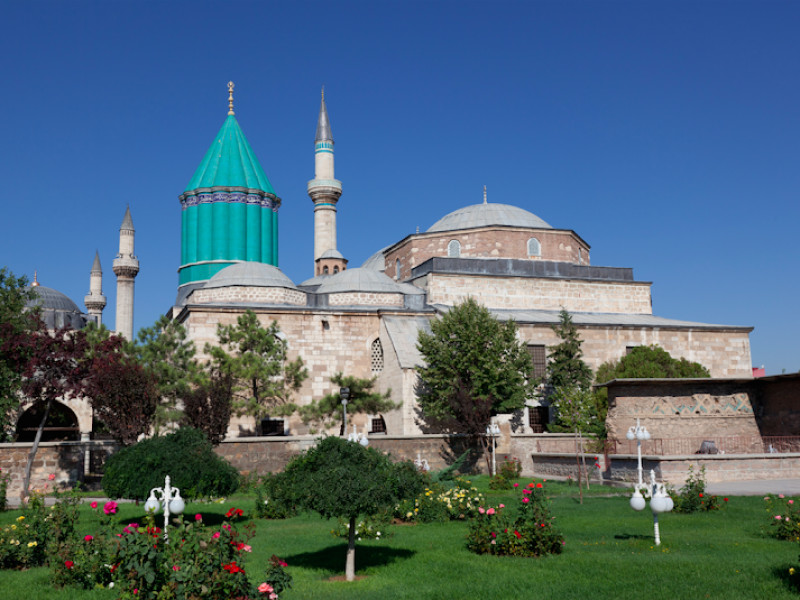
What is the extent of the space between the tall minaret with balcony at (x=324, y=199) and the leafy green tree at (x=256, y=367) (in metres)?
9.24

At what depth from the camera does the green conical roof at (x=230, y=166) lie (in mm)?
30953

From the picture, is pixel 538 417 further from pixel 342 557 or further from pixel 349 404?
pixel 342 557

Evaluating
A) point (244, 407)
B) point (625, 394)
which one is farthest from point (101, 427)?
point (625, 394)

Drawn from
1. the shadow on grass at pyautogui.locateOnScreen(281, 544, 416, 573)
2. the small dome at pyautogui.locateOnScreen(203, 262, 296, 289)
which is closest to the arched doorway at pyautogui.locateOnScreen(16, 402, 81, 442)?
the small dome at pyautogui.locateOnScreen(203, 262, 296, 289)

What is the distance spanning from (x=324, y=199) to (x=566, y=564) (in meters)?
26.0

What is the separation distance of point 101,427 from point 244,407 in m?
10.2

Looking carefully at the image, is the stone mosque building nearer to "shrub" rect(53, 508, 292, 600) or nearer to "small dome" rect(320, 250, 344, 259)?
"small dome" rect(320, 250, 344, 259)

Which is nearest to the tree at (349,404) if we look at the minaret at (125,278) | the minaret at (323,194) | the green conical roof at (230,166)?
the minaret at (323,194)

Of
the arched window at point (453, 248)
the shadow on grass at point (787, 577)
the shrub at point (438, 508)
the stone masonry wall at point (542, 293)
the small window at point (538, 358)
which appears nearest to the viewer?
the shadow on grass at point (787, 577)

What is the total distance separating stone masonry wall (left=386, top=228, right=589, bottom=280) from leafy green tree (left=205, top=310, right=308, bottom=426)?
27.5 feet

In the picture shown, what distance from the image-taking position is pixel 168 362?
20.7 m

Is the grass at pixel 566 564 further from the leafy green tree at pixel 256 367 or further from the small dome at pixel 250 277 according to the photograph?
the small dome at pixel 250 277

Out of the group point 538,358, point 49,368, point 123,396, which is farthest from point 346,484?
point 538,358

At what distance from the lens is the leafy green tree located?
20859 mm
